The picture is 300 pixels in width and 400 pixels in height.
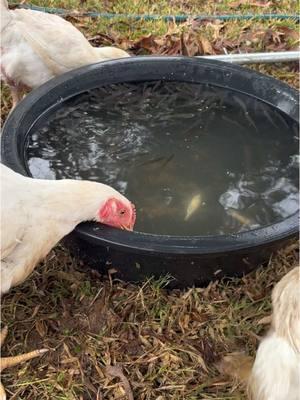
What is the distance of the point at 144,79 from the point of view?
3904mm

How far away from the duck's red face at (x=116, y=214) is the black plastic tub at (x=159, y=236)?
0.30ft

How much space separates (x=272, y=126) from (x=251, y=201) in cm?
70

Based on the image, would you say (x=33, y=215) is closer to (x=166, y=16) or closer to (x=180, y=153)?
(x=180, y=153)

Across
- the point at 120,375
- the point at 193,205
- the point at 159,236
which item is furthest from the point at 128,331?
the point at 193,205

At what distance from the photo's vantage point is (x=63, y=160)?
3482 mm

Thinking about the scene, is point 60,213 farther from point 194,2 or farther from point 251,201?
point 194,2

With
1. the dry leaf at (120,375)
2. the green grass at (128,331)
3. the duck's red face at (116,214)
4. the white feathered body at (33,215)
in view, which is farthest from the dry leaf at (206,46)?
the dry leaf at (120,375)

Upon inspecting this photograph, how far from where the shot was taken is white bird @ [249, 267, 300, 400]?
2291 mm

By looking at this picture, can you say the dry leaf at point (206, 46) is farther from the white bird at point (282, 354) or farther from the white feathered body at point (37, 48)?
the white bird at point (282, 354)

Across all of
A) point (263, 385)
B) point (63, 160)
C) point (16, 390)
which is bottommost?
point (16, 390)

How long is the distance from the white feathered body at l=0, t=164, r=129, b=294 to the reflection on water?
49cm

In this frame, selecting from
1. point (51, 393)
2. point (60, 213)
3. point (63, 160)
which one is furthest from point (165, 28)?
point (51, 393)

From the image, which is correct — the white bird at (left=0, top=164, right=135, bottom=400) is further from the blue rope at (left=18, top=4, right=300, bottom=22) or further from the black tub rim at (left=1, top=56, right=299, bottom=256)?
the blue rope at (left=18, top=4, right=300, bottom=22)

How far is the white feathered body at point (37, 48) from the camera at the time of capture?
3883 millimetres
